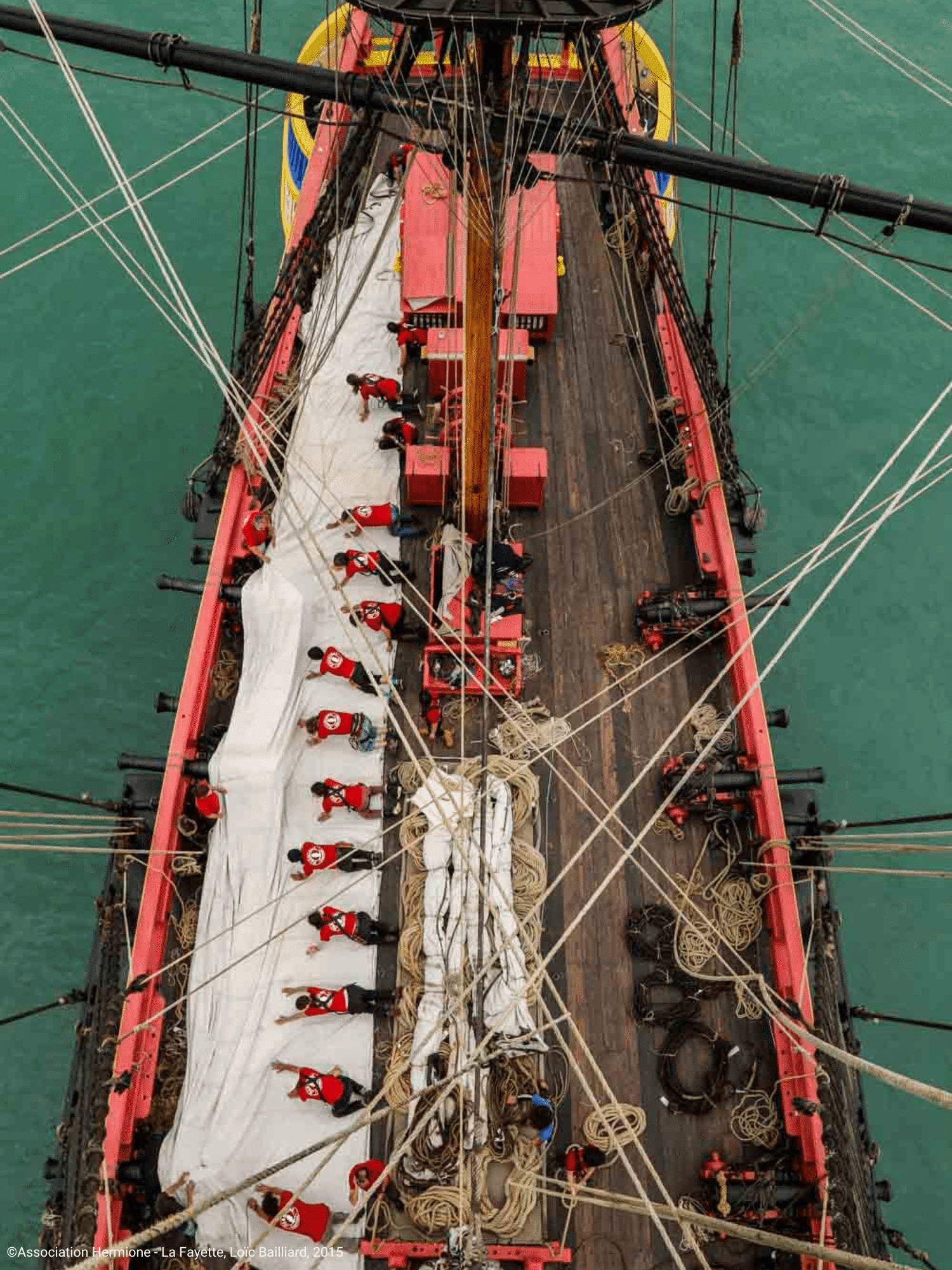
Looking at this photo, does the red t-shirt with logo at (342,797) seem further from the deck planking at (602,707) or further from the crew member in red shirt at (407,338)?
the crew member in red shirt at (407,338)

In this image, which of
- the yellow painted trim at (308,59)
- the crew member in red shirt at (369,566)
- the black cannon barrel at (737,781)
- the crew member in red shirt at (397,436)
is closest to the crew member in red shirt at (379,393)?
the crew member in red shirt at (397,436)

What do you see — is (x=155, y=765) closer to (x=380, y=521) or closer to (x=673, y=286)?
(x=380, y=521)

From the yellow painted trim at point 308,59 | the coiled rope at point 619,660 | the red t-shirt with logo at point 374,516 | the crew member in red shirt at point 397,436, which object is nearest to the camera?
the coiled rope at point 619,660

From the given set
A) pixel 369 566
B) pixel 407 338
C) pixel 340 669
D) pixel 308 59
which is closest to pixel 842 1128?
pixel 340 669

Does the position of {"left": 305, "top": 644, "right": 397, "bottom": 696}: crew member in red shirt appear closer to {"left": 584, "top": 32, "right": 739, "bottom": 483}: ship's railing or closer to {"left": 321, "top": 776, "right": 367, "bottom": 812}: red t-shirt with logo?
{"left": 321, "top": 776, "right": 367, "bottom": 812}: red t-shirt with logo

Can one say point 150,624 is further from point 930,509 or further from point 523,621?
point 930,509

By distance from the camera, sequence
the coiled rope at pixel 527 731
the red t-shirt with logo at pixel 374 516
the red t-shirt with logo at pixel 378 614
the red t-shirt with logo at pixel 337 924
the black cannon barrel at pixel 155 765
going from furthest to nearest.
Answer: the red t-shirt with logo at pixel 374 516
the red t-shirt with logo at pixel 378 614
the coiled rope at pixel 527 731
the black cannon barrel at pixel 155 765
the red t-shirt with logo at pixel 337 924

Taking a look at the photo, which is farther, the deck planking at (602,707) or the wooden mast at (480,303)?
the deck planking at (602,707)
